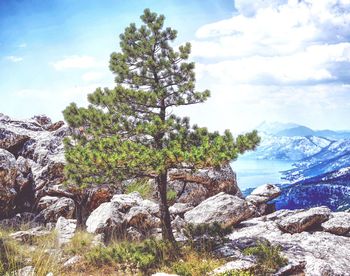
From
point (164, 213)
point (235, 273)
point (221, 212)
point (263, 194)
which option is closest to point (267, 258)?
point (235, 273)

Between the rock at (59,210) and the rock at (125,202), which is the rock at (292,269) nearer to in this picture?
the rock at (125,202)

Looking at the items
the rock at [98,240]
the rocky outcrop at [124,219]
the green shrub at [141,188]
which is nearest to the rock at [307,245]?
the rocky outcrop at [124,219]

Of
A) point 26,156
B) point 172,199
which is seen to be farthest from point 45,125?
point 172,199

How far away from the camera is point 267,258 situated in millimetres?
13195

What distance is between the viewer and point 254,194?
25.8 metres

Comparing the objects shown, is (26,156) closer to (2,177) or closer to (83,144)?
(2,177)

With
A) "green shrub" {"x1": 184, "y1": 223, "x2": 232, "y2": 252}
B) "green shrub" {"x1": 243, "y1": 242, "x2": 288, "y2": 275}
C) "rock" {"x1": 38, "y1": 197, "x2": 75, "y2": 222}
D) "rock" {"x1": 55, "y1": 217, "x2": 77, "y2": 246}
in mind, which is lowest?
"green shrub" {"x1": 243, "y1": 242, "x2": 288, "y2": 275}

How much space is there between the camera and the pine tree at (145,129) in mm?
12758

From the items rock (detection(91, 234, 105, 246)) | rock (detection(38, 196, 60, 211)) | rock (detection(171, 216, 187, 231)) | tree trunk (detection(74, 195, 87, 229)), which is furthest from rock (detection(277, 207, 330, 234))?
rock (detection(38, 196, 60, 211))

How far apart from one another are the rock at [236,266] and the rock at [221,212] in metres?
5.97

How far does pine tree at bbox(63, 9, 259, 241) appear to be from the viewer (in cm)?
1276

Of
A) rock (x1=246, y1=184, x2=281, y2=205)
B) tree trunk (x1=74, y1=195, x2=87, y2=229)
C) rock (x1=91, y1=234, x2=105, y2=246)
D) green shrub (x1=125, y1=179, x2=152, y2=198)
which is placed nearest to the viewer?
rock (x1=91, y1=234, x2=105, y2=246)

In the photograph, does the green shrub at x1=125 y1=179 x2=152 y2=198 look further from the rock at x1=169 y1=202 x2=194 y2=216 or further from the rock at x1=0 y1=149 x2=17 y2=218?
the rock at x1=0 y1=149 x2=17 y2=218

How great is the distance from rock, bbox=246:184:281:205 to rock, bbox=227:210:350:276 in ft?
14.0
